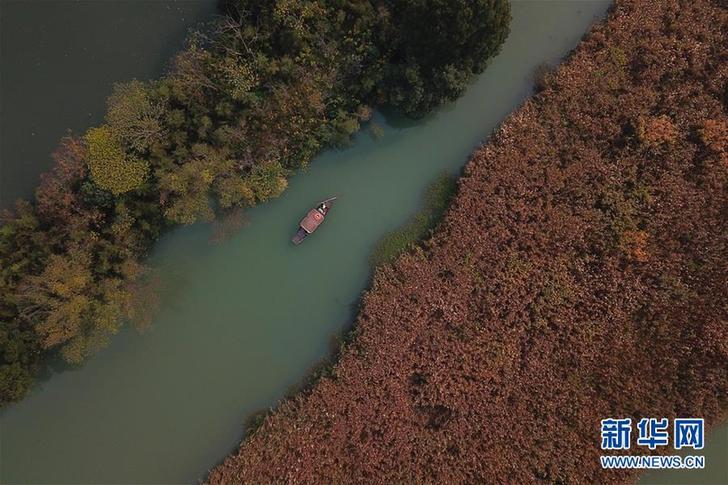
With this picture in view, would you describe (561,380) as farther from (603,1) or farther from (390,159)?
(603,1)

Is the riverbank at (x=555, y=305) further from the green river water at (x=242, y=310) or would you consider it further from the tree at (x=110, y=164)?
the tree at (x=110, y=164)

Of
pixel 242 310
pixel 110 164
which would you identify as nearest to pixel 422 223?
pixel 242 310

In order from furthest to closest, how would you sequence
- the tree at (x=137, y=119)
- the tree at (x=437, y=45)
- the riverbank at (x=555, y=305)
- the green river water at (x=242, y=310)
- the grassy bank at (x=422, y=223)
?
the grassy bank at (x=422, y=223) < the green river water at (x=242, y=310) < the riverbank at (x=555, y=305) < the tree at (x=137, y=119) < the tree at (x=437, y=45)

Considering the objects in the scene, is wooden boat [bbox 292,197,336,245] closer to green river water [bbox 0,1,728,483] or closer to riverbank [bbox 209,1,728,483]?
green river water [bbox 0,1,728,483]

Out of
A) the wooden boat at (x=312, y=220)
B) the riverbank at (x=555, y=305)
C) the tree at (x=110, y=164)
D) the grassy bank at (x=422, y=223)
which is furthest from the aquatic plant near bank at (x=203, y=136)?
the riverbank at (x=555, y=305)

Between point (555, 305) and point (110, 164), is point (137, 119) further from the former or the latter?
point (555, 305)

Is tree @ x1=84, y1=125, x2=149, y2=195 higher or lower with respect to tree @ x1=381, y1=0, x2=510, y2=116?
lower

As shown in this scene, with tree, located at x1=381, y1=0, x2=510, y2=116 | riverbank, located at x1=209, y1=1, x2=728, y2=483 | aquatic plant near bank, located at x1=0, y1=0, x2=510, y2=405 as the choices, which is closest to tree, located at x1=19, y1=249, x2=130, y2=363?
aquatic plant near bank, located at x1=0, y1=0, x2=510, y2=405
